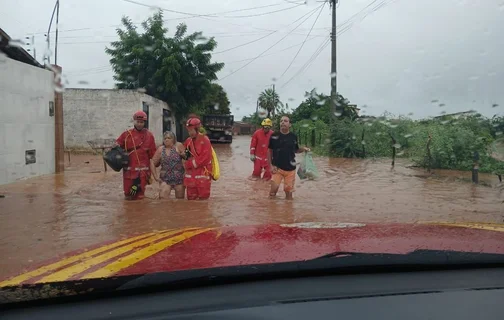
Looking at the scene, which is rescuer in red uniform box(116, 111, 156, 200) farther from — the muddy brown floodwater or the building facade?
the building facade

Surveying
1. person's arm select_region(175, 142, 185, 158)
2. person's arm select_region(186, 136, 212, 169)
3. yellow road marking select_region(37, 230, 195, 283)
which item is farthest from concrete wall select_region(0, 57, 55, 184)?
yellow road marking select_region(37, 230, 195, 283)

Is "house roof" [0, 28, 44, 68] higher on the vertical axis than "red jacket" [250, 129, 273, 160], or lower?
higher

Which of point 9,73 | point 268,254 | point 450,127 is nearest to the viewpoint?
point 268,254

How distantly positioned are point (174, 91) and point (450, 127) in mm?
13216

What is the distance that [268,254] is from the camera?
222 centimetres

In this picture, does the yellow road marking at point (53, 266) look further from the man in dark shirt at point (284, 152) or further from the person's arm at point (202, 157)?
the man in dark shirt at point (284, 152)

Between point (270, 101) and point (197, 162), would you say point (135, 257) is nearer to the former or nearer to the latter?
point (197, 162)

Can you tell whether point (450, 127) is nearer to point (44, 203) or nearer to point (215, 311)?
point (44, 203)

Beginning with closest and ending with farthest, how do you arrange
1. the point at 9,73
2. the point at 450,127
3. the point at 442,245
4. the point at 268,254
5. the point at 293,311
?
1. the point at 293,311
2. the point at 268,254
3. the point at 442,245
4. the point at 9,73
5. the point at 450,127

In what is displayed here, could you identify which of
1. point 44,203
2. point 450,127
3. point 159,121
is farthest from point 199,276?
point 159,121

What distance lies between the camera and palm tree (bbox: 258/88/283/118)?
54.3 feet

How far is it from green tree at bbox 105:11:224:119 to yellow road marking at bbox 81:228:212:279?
1924cm

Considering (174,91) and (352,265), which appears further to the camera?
(174,91)

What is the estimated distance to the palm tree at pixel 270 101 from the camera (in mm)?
16547
